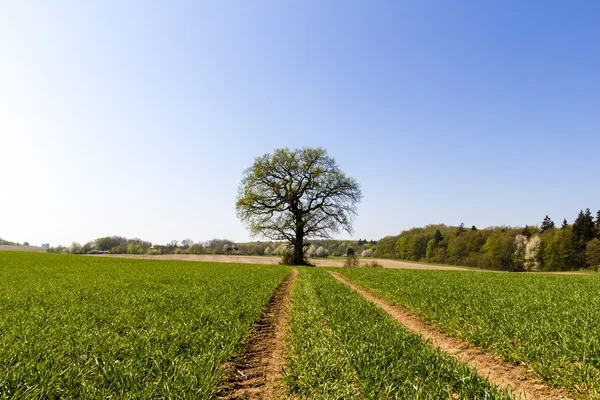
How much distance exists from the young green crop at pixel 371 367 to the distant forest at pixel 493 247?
41036 mm

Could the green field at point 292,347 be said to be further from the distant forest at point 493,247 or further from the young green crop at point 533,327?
the distant forest at point 493,247

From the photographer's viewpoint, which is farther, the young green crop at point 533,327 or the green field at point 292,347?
the young green crop at point 533,327

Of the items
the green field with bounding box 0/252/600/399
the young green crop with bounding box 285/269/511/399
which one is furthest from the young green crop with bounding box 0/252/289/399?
the young green crop with bounding box 285/269/511/399

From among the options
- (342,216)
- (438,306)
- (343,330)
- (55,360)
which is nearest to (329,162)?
(342,216)

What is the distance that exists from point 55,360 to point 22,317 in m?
4.97

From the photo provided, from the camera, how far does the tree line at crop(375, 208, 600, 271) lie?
3152 inches

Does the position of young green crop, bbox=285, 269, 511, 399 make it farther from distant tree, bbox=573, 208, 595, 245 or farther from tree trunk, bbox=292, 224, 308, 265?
distant tree, bbox=573, 208, 595, 245

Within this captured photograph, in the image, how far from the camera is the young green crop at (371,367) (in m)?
4.52

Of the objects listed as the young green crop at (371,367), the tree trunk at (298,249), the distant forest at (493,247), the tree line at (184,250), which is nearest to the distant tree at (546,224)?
the distant forest at (493,247)

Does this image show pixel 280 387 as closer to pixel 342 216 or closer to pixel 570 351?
pixel 570 351

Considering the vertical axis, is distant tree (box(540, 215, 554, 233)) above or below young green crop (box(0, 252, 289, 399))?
above

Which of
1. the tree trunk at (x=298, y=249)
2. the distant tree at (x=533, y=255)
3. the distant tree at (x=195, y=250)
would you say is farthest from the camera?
the distant tree at (x=195, y=250)

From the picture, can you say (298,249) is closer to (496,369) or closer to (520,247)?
(496,369)

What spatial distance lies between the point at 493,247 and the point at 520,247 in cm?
771
